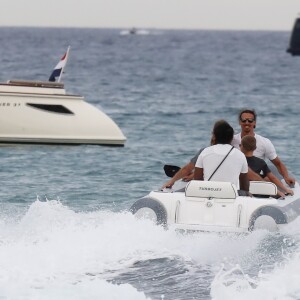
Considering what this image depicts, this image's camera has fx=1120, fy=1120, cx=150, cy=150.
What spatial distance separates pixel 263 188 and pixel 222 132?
3.35 feet

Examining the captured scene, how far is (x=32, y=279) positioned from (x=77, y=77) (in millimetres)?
57154

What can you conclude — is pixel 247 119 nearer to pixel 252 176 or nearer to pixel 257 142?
pixel 257 142

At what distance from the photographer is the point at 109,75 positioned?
2689 inches

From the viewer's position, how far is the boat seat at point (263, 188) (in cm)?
1251

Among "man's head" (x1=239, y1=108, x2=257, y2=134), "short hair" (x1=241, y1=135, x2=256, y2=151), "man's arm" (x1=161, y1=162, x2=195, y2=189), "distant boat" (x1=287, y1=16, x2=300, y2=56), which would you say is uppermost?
"distant boat" (x1=287, y1=16, x2=300, y2=56)

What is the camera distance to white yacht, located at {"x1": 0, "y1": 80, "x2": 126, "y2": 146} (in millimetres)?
24078

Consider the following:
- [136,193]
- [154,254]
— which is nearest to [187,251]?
[154,254]

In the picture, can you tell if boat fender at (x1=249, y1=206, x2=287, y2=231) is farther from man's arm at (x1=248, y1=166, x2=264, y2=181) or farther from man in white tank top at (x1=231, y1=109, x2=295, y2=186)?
man in white tank top at (x1=231, y1=109, x2=295, y2=186)

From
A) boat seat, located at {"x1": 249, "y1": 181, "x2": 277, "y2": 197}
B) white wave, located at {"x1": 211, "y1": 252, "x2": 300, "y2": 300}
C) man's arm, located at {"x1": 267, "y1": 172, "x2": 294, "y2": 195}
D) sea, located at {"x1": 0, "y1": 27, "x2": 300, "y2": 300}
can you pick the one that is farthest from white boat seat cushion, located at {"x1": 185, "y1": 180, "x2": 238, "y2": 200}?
white wave, located at {"x1": 211, "y1": 252, "x2": 300, "y2": 300}

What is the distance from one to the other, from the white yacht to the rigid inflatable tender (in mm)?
12228

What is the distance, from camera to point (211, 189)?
Answer: 38.9ft

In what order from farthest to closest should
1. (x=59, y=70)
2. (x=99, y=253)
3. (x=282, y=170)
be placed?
1. (x=59, y=70)
2. (x=282, y=170)
3. (x=99, y=253)

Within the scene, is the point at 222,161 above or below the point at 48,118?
below

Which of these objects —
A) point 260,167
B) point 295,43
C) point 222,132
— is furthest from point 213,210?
point 295,43
